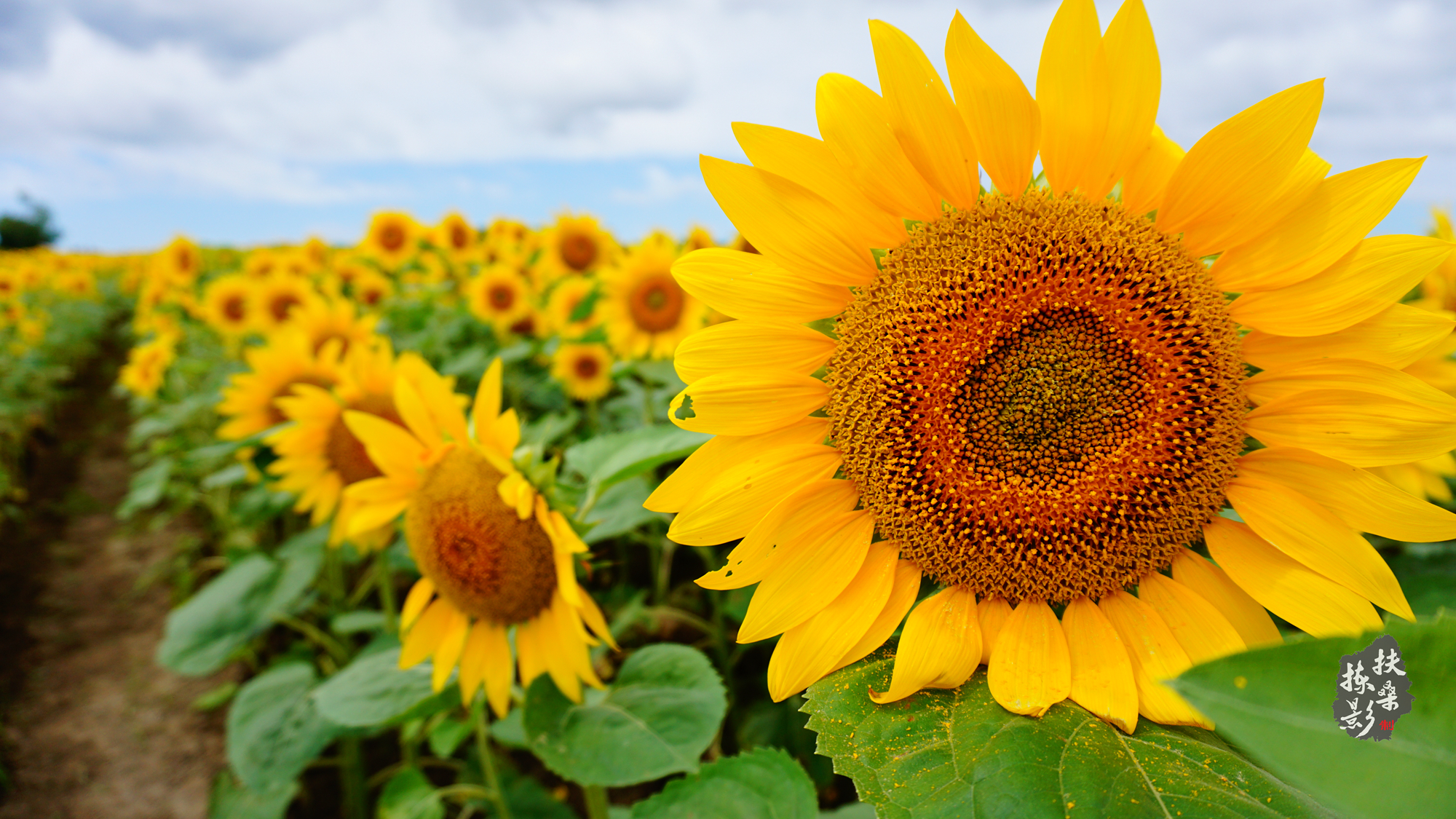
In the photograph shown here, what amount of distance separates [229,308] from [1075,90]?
7728 millimetres

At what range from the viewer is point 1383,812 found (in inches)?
21.0

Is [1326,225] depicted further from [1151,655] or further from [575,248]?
[575,248]

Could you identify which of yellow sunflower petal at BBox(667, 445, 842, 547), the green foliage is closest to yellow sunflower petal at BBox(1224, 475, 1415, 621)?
yellow sunflower petal at BBox(667, 445, 842, 547)

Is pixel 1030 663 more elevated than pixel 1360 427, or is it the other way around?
pixel 1360 427

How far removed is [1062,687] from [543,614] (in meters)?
1.21

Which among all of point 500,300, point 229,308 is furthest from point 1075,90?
point 229,308

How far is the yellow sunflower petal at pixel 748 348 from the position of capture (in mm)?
1033

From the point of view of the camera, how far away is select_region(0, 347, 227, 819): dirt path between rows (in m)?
4.30

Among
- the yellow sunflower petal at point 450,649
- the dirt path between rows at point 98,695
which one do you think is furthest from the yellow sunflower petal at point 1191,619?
the dirt path between rows at point 98,695

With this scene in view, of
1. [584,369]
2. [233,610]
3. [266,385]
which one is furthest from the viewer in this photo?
[584,369]

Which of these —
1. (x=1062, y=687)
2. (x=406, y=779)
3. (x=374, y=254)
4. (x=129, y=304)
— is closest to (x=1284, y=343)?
(x=1062, y=687)

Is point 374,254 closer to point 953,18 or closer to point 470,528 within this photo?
point 470,528

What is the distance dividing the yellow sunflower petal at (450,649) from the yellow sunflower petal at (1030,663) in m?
1.32

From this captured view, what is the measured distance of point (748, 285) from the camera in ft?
3.45
